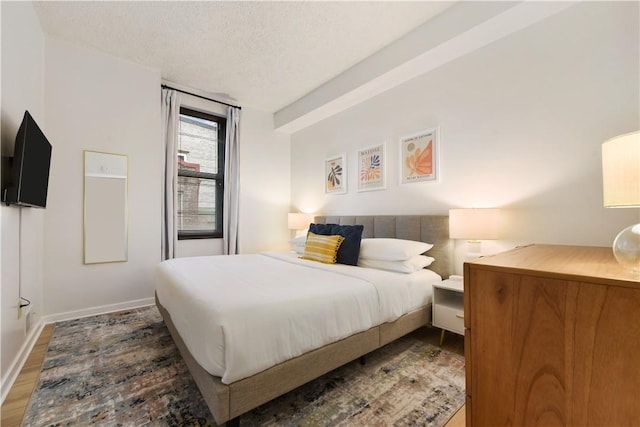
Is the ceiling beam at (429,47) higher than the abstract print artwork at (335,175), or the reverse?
the ceiling beam at (429,47)

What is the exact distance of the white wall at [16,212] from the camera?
1.70 metres

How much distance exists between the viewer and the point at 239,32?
2.60 meters

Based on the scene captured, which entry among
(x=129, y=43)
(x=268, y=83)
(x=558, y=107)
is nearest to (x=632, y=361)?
(x=558, y=107)

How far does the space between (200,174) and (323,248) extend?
7.68 ft

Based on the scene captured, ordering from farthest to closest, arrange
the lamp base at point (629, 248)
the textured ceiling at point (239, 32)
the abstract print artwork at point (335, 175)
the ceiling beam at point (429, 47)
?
1. the abstract print artwork at point (335, 175)
2. the textured ceiling at point (239, 32)
3. the ceiling beam at point (429, 47)
4. the lamp base at point (629, 248)

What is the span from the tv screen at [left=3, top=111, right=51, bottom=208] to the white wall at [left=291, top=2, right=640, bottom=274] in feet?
10.0

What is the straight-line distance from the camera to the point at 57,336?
2.39 m

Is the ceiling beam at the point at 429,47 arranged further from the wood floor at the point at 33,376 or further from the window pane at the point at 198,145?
the wood floor at the point at 33,376

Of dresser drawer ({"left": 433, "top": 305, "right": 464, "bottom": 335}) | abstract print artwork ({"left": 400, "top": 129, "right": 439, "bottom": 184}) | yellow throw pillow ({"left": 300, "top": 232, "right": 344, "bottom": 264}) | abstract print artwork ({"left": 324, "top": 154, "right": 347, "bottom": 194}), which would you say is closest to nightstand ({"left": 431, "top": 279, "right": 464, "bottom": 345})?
dresser drawer ({"left": 433, "top": 305, "right": 464, "bottom": 335})

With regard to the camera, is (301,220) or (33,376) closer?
(33,376)

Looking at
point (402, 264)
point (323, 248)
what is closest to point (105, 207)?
point (323, 248)

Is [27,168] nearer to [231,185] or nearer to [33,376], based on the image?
[33,376]

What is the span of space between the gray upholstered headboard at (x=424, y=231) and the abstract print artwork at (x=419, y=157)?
1.39 feet

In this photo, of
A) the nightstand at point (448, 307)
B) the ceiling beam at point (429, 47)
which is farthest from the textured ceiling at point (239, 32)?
the nightstand at point (448, 307)
